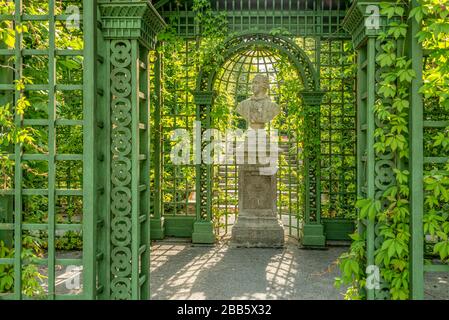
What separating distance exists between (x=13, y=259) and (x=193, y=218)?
19.5 feet

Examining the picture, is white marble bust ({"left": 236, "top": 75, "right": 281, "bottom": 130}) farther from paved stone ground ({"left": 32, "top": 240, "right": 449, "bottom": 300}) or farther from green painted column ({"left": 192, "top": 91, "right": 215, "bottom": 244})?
paved stone ground ({"left": 32, "top": 240, "right": 449, "bottom": 300})

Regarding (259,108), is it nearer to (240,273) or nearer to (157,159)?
(157,159)

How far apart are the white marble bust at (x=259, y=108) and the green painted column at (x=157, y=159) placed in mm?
1721

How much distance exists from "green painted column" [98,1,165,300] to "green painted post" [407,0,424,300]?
6.35 feet

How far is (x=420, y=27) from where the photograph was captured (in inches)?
112

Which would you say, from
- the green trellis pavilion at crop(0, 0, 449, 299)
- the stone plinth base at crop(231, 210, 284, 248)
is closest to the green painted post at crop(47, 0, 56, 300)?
the green trellis pavilion at crop(0, 0, 449, 299)

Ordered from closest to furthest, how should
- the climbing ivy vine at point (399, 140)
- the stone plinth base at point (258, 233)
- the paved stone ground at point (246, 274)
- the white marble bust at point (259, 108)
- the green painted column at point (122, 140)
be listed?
the climbing ivy vine at point (399, 140) → the green painted column at point (122, 140) → the paved stone ground at point (246, 274) → the stone plinth base at point (258, 233) → the white marble bust at point (259, 108)

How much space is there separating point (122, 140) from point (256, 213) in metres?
5.49

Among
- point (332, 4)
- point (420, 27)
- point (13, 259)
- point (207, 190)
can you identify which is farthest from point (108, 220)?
point (332, 4)

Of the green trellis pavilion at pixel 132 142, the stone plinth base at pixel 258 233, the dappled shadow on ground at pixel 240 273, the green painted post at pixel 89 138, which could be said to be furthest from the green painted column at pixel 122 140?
the stone plinth base at pixel 258 233

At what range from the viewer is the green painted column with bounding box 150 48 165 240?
28.2 feet

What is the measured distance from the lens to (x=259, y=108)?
8531 millimetres

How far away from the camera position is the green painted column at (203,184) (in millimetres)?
8438

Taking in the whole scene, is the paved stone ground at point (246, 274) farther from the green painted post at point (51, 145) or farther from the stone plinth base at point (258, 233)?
the green painted post at point (51, 145)
